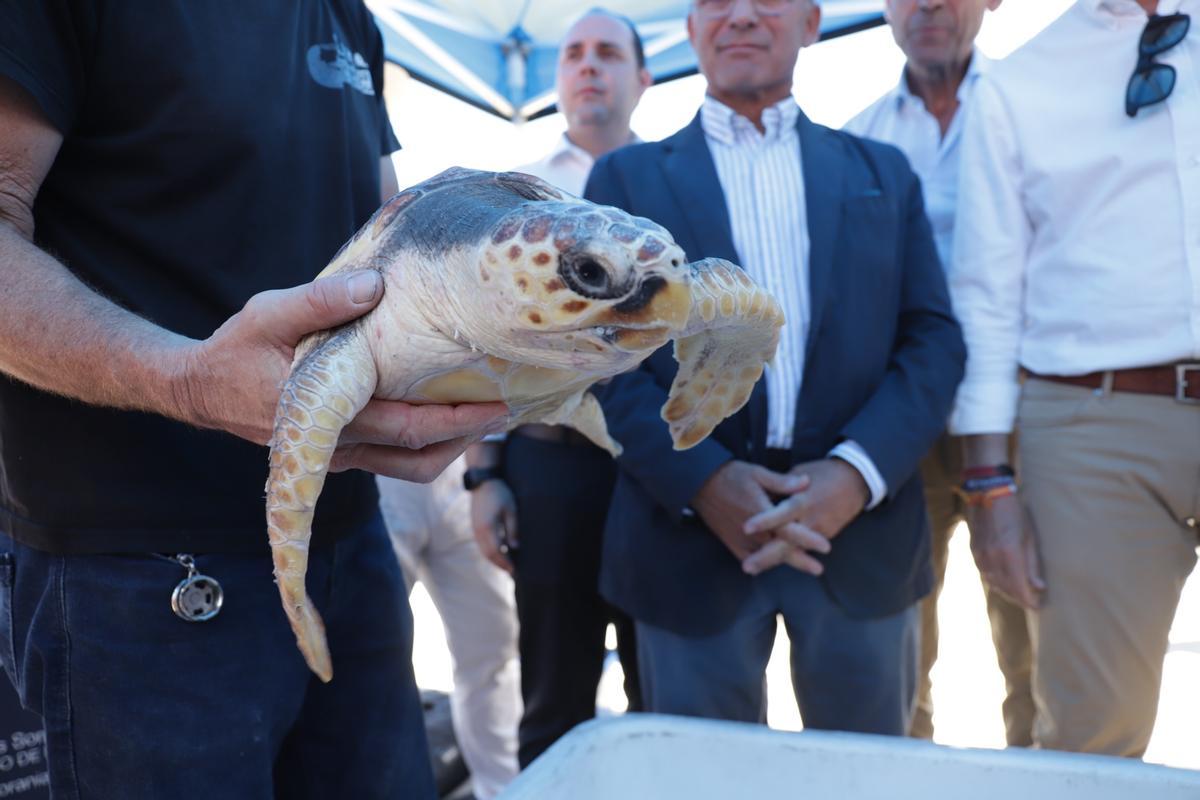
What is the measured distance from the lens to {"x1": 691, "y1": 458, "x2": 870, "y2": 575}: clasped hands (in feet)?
4.25

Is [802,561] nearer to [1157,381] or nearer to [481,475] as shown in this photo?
[1157,381]

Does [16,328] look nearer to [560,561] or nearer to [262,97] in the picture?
[262,97]

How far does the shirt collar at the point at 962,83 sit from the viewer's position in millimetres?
1854

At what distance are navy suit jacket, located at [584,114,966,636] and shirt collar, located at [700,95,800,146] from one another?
8cm

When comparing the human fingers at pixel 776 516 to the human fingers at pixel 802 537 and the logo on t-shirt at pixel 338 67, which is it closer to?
the human fingers at pixel 802 537

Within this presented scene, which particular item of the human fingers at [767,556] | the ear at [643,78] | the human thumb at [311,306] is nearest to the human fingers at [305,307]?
the human thumb at [311,306]

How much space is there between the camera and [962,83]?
1902 millimetres

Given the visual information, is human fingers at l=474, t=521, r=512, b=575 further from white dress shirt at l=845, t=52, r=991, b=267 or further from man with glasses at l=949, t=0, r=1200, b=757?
white dress shirt at l=845, t=52, r=991, b=267

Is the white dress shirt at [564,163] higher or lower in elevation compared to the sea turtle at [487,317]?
higher

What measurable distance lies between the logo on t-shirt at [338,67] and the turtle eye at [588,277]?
1.70 feet

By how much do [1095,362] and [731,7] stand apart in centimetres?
A: 88

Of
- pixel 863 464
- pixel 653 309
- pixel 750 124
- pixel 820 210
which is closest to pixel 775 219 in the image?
pixel 820 210

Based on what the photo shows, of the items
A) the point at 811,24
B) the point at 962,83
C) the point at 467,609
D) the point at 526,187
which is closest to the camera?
the point at 526,187

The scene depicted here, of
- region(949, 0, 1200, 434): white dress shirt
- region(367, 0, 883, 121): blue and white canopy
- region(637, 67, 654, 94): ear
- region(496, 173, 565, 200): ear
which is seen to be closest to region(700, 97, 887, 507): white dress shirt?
region(949, 0, 1200, 434): white dress shirt
